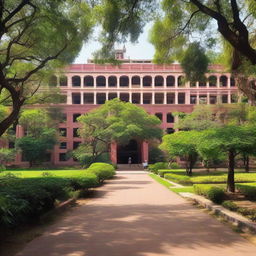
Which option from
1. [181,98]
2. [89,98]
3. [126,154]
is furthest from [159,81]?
[126,154]

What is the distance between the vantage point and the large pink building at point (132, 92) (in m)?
56.5

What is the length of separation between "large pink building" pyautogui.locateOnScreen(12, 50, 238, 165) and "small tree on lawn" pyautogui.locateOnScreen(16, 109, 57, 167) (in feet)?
26.8

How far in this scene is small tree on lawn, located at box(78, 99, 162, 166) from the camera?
36594 millimetres

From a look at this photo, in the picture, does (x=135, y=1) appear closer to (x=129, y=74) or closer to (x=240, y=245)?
(x=240, y=245)

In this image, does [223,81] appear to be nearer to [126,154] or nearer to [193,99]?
[193,99]

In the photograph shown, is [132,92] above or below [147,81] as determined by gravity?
below

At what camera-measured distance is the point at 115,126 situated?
3666 cm

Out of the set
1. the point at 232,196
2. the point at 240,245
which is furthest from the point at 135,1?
the point at 232,196

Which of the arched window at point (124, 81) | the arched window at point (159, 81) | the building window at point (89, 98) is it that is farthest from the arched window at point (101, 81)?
the arched window at point (159, 81)

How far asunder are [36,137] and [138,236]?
142 feet

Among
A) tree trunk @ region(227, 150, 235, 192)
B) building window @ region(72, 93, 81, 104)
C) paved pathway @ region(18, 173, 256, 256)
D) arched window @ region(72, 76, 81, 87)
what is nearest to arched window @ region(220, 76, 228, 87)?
arched window @ region(72, 76, 81, 87)

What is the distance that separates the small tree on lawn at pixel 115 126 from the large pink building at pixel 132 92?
15.4 meters

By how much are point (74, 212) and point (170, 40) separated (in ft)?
24.6

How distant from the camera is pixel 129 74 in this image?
59.5m
